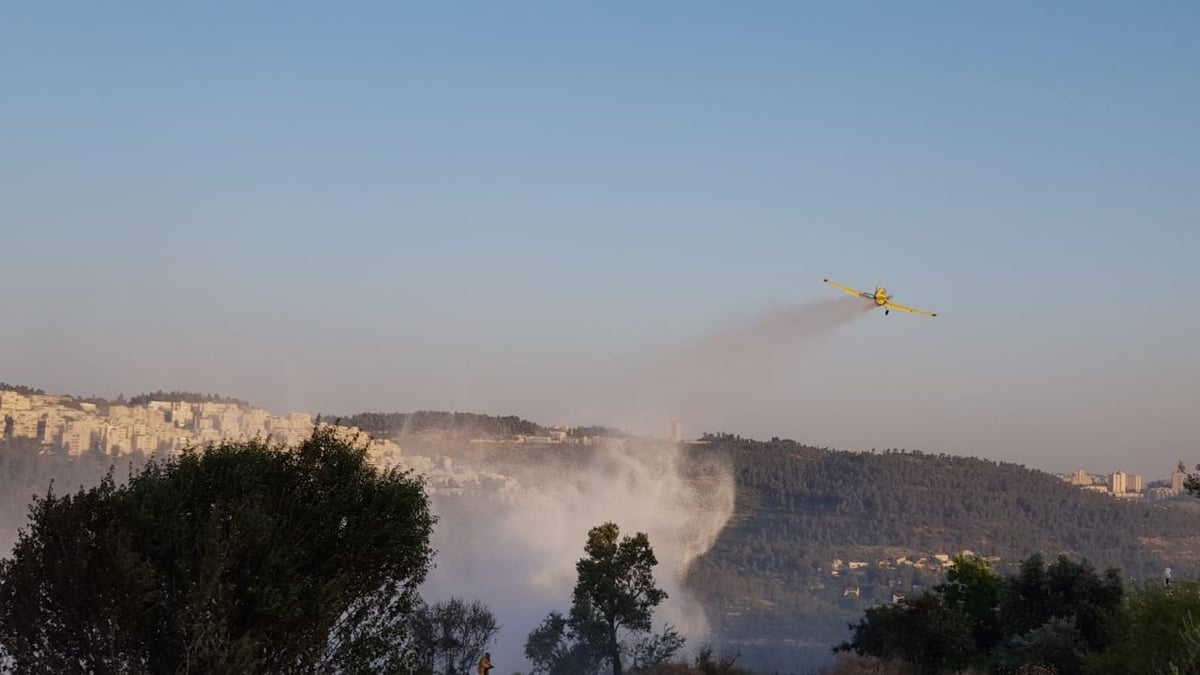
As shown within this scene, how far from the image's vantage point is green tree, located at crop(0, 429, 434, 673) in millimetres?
32438

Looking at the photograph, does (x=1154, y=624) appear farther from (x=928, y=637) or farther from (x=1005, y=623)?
(x=1005, y=623)

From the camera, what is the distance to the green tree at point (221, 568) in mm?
32438

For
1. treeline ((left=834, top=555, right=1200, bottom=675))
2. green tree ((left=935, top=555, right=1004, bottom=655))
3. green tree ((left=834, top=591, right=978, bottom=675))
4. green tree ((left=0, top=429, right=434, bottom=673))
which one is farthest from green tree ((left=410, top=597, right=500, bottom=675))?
green tree ((left=0, top=429, right=434, bottom=673))

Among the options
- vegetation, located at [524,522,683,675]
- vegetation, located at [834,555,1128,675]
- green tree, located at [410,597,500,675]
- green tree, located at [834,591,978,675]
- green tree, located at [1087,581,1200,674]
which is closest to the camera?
green tree, located at [1087,581,1200,674]

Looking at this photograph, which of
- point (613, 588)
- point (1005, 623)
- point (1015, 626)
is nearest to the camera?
point (1015, 626)

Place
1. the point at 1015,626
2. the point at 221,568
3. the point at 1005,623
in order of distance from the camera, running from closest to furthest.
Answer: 1. the point at 221,568
2. the point at 1015,626
3. the point at 1005,623

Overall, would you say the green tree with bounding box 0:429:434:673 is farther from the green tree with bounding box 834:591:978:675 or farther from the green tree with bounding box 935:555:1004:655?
the green tree with bounding box 935:555:1004:655

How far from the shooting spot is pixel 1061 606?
70.1 metres

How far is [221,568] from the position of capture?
3159 centimetres

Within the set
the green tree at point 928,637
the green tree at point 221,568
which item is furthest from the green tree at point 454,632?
the green tree at point 221,568

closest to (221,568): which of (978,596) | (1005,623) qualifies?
(1005,623)

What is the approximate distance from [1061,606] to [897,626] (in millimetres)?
9456

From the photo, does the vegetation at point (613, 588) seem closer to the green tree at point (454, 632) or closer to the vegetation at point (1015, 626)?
the green tree at point (454, 632)

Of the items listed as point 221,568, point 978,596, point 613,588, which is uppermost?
point 221,568
